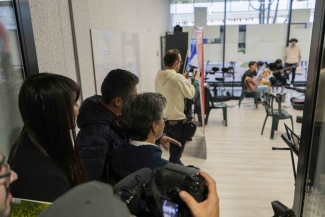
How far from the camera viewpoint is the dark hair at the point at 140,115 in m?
1.23

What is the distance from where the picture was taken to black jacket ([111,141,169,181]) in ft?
3.60

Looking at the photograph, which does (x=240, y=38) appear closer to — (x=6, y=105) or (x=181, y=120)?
(x=181, y=120)

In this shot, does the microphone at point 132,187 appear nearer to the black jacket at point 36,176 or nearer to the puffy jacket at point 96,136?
the black jacket at point 36,176

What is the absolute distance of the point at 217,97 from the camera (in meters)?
6.79

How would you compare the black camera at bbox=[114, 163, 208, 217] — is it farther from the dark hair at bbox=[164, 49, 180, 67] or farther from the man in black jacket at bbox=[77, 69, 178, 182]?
the dark hair at bbox=[164, 49, 180, 67]

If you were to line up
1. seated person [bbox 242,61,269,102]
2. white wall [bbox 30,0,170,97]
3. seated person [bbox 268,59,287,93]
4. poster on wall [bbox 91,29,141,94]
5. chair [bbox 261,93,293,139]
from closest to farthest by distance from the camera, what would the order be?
1. white wall [bbox 30,0,170,97]
2. poster on wall [bbox 91,29,141,94]
3. chair [bbox 261,93,293,139]
4. seated person [bbox 242,61,269,102]
5. seated person [bbox 268,59,287,93]

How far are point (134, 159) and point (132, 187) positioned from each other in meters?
0.52

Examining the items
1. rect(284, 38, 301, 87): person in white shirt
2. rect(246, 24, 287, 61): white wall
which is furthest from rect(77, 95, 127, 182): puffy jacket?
rect(284, 38, 301, 87): person in white shirt

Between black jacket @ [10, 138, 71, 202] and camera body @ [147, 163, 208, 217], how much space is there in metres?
0.31

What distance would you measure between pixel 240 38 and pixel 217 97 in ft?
6.98

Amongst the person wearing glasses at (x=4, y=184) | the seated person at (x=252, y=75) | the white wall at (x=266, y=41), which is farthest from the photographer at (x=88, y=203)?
the white wall at (x=266, y=41)

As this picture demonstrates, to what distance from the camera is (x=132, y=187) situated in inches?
23.7

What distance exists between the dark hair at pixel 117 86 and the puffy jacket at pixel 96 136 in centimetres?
8

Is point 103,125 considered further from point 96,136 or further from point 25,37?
point 25,37
